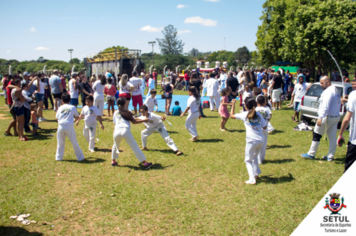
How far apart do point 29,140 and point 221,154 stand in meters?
6.41

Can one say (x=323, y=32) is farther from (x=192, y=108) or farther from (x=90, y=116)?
(x=90, y=116)

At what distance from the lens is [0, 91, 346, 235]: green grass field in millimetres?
4086

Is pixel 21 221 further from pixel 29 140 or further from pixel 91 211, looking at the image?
pixel 29 140

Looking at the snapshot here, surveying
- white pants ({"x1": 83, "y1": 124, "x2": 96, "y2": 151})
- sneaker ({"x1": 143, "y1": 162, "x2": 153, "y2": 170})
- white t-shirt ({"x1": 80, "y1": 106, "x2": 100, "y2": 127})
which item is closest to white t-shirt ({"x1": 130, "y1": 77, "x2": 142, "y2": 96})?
white pants ({"x1": 83, "y1": 124, "x2": 96, "y2": 151})

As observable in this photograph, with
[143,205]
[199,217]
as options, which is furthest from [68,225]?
[199,217]

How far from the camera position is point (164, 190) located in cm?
525

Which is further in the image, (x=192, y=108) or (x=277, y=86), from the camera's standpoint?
(x=277, y=86)

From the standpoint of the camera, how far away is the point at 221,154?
24.0ft

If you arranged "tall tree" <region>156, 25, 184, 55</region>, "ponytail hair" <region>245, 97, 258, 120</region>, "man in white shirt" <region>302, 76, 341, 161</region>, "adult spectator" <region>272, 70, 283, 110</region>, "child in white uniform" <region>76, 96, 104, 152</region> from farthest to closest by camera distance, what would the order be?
"tall tree" <region>156, 25, 184, 55</region> < "adult spectator" <region>272, 70, 283, 110</region> < "child in white uniform" <region>76, 96, 104, 152</region> < "man in white shirt" <region>302, 76, 341, 161</region> < "ponytail hair" <region>245, 97, 258, 120</region>

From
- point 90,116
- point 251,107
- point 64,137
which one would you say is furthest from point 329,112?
point 64,137

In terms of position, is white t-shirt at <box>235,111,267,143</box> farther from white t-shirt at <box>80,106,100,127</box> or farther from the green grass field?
white t-shirt at <box>80,106,100,127</box>

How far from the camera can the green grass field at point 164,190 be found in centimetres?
409

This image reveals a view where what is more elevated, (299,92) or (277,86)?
(277,86)

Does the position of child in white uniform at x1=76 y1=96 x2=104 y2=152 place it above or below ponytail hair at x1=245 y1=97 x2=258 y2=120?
below
